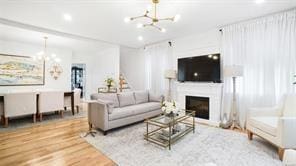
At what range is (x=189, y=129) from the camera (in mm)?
3324

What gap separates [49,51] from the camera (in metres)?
6.15

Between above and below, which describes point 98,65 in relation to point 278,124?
above

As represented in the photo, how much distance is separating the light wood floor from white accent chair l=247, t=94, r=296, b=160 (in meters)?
2.47

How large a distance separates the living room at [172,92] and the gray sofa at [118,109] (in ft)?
0.08

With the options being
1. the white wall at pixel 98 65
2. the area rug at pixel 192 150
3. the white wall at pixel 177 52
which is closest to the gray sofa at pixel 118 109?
the area rug at pixel 192 150

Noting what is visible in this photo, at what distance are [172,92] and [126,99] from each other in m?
1.77

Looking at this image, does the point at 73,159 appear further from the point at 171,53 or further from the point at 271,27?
the point at 271,27

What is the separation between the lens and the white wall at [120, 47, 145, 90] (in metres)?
6.48

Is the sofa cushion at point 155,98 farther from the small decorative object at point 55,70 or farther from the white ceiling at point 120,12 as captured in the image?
the small decorative object at point 55,70

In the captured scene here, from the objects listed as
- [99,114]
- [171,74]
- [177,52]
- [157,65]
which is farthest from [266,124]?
[157,65]

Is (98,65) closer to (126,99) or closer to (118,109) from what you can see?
(126,99)

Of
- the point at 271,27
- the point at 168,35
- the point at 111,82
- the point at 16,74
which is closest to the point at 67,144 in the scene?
the point at 111,82

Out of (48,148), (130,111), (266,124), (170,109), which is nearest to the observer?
(266,124)

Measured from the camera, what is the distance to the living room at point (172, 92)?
247 cm
